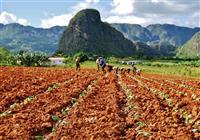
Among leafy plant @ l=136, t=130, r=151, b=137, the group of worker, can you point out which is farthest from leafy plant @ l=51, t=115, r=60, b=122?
the group of worker

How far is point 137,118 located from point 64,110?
3.47 metres

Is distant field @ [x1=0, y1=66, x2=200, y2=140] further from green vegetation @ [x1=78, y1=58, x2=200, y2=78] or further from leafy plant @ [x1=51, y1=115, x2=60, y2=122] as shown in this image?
green vegetation @ [x1=78, y1=58, x2=200, y2=78]

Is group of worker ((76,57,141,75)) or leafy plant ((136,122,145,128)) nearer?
leafy plant ((136,122,145,128))

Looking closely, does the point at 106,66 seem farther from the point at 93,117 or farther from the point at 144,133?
the point at 144,133

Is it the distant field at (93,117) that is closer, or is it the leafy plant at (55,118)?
the distant field at (93,117)

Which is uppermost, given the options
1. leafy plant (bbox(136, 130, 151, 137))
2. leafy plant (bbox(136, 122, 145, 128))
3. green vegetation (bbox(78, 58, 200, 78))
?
leafy plant (bbox(136, 130, 151, 137))

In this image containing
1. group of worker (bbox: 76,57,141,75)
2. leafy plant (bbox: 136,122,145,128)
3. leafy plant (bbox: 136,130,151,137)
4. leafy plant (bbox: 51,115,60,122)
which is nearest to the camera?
leafy plant (bbox: 136,130,151,137)

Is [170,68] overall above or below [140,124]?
below

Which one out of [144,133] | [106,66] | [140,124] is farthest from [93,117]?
[106,66]

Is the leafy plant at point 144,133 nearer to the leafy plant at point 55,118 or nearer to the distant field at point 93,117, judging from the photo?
the distant field at point 93,117

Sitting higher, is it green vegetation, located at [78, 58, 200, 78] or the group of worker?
the group of worker

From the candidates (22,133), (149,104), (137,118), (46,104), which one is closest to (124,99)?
(149,104)

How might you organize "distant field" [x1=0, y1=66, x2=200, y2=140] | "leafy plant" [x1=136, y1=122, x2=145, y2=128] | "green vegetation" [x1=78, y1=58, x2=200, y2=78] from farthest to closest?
"green vegetation" [x1=78, y1=58, x2=200, y2=78]
"leafy plant" [x1=136, y1=122, x2=145, y2=128]
"distant field" [x1=0, y1=66, x2=200, y2=140]

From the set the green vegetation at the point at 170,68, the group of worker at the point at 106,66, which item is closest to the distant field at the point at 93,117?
the group of worker at the point at 106,66
